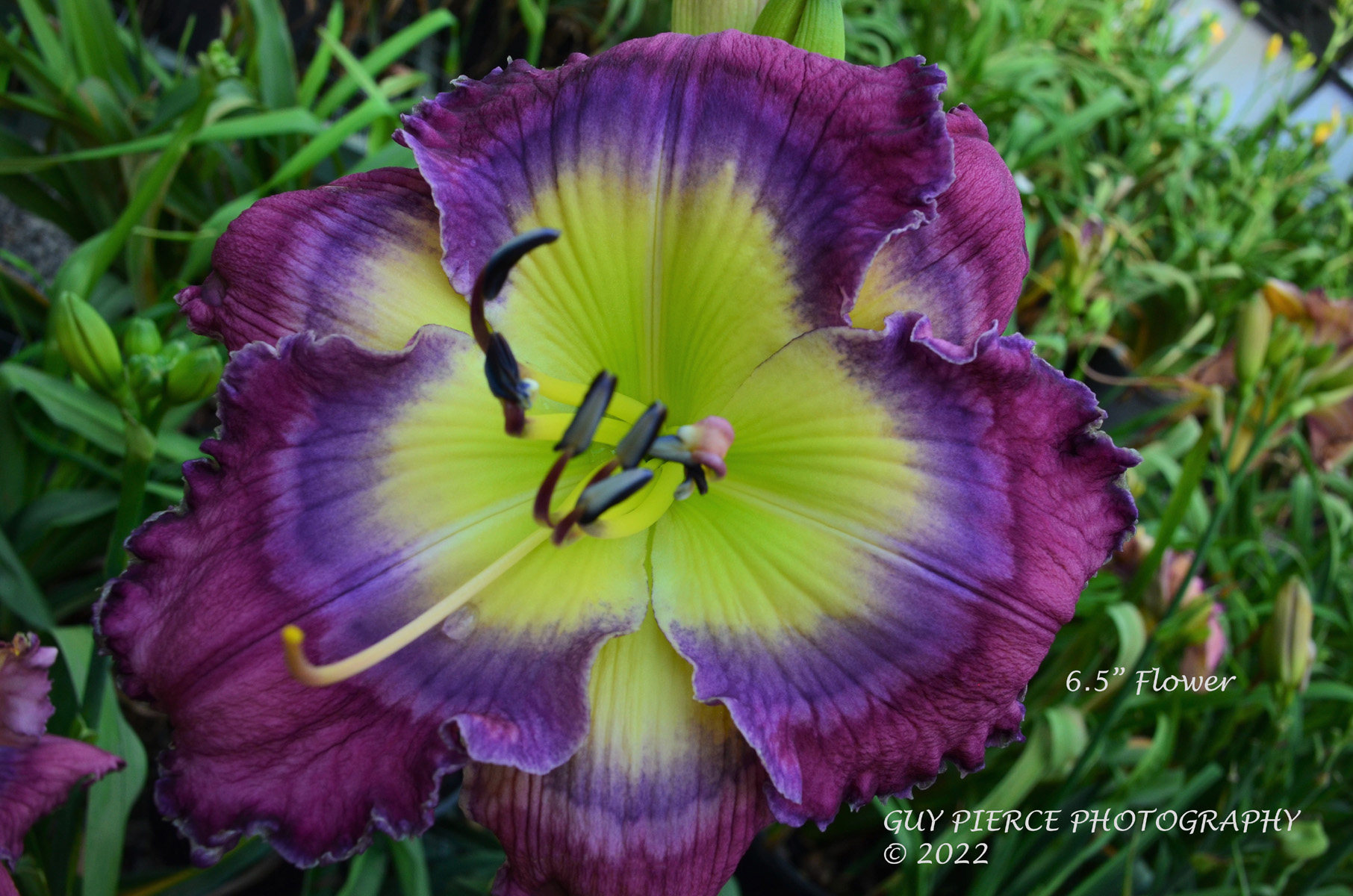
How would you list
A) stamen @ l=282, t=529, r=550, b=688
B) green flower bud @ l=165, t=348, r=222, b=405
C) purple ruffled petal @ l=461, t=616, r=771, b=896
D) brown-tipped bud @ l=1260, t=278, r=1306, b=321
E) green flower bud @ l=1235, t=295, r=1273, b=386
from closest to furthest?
stamen @ l=282, t=529, r=550, b=688 < purple ruffled petal @ l=461, t=616, r=771, b=896 < green flower bud @ l=165, t=348, r=222, b=405 < green flower bud @ l=1235, t=295, r=1273, b=386 < brown-tipped bud @ l=1260, t=278, r=1306, b=321

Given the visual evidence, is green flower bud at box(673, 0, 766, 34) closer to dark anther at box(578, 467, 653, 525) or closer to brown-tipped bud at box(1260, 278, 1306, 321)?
dark anther at box(578, 467, 653, 525)

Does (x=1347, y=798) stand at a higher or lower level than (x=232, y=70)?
lower

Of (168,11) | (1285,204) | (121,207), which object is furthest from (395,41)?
(1285,204)

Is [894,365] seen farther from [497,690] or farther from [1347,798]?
[1347,798]

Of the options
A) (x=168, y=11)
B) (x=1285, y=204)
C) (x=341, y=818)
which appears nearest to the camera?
(x=341, y=818)

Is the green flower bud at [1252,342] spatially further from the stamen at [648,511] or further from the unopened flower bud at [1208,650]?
the stamen at [648,511]

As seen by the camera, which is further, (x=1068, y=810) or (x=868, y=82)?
(x=1068, y=810)

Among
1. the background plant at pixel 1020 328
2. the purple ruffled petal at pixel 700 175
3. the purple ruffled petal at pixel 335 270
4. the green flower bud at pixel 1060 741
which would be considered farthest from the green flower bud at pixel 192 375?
the green flower bud at pixel 1060 741

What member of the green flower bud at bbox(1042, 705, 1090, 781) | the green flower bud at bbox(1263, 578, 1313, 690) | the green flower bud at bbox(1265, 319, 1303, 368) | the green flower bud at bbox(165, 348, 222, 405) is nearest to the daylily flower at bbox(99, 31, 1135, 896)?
the green flower bud at bbox(165, 348, 222, 405)
